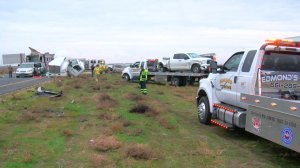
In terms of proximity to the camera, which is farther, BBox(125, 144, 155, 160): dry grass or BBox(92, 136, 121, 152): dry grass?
BBox(92, 136, 121, 152): dry grass

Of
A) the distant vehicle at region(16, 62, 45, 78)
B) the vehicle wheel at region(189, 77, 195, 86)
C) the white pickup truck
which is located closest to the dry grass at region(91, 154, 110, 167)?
the white pickup truck

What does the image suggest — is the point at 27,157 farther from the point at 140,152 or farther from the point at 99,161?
the point at 140,152

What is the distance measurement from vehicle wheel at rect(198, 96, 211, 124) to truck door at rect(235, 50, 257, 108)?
2.06 m

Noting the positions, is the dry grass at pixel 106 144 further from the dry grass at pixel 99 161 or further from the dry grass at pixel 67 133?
the dry grass at pixel 67 133

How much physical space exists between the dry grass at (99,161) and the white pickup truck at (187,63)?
73.9 feet

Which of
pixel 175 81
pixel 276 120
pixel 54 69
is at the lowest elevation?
pixel 175 81

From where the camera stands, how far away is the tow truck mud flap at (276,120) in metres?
6.17

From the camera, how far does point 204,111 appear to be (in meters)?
11.2

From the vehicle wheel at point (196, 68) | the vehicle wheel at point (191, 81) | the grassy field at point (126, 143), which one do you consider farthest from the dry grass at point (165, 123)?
the vehicle wheel at point (191, 81)

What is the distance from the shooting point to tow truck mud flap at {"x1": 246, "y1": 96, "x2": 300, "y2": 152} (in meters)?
6.17

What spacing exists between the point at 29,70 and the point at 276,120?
43.0 m

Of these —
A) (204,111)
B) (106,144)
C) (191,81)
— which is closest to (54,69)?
(191,81)

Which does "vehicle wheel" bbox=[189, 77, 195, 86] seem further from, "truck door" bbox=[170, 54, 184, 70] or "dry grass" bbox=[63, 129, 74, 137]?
"dry grass" bbox=[63, 129, 74, 137]

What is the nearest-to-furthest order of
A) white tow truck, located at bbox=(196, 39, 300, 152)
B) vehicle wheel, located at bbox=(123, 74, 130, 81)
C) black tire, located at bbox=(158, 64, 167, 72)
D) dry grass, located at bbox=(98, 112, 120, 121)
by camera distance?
white tow truck, located at bbox=(196, 39, 300, 152)
dry grass, located at bbox=(98, 112, 120, 121)
black tire, located at bbox=(158, 64, 167, 72)
vehicle wheel, located at bbox=(123, 74, 130, 81)
